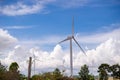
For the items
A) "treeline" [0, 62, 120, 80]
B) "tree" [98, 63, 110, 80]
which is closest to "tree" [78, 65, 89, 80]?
"treeline" [0, 62, 120, 80]

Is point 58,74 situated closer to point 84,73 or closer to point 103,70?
point 84,73

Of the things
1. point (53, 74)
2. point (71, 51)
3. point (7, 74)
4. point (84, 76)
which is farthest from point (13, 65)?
point (71, 51)

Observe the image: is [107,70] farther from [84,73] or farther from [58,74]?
[58,74]

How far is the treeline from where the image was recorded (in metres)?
68.4

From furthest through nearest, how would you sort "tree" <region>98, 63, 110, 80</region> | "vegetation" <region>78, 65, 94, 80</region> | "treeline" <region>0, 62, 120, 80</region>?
"tree" <region>98, 63, 110, 80</region>, "vegetation" <region>78, 65, 94, 80</region>, "treeline" <region>0, 62, 120, 80</region>

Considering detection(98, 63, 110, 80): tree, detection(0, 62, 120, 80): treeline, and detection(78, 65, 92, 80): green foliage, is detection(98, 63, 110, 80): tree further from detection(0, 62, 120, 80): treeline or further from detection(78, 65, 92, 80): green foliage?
detection(78, 65, 92, 80): green foliage

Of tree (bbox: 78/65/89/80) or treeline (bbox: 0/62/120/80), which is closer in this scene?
treeline (bbox: 0/62/120/80)

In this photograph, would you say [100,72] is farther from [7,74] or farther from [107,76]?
[7,74]

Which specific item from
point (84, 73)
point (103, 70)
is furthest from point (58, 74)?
point (103, 70)

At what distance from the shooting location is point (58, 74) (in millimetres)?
67750

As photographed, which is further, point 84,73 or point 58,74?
point 84,73

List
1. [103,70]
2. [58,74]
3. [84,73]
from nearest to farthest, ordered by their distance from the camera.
Result: [58,74] → [84,73] → [103,70]

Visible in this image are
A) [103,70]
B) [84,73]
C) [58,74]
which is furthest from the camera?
[103,70]

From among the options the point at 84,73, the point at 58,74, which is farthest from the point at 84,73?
the point at 58,74
